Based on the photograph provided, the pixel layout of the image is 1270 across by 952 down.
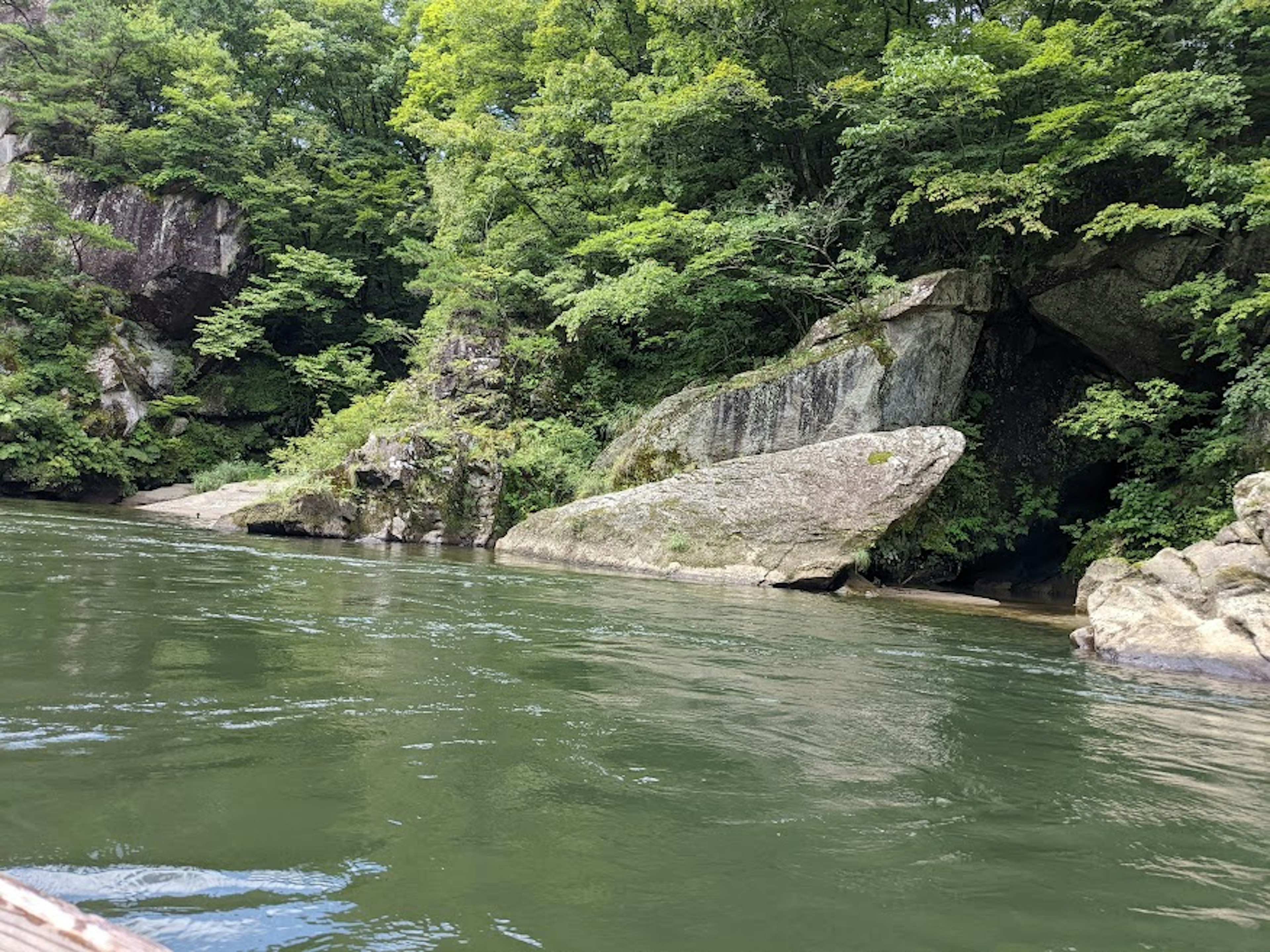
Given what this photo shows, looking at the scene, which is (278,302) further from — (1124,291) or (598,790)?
(598,790)

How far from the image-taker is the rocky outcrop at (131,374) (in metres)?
21.2

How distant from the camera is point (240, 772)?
109 inches

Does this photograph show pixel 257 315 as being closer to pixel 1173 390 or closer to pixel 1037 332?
pixel 1037 332

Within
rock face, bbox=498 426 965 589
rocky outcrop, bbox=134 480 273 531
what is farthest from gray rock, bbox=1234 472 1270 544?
rocky outcrop, bbox=134 480 273 531

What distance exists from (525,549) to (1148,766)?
34.0ft

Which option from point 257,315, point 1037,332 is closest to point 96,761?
point 1037,332

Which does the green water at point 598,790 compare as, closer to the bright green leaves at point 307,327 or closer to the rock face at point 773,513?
the rock face at point 773,513

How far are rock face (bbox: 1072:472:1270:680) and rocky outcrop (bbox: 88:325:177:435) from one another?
22808 millimetres

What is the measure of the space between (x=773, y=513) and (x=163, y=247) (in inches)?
825

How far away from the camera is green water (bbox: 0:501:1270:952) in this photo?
6.51ft

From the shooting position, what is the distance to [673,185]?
1606 centimetres

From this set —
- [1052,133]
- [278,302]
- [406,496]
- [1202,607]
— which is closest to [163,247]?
[278,302]

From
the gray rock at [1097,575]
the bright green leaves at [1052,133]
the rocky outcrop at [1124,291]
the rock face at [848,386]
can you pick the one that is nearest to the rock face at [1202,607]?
the gray rock at [1097,575]

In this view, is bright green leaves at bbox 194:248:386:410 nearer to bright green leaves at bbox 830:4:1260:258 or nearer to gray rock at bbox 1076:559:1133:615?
bright green leaves at bbox 830:4:1260:258
